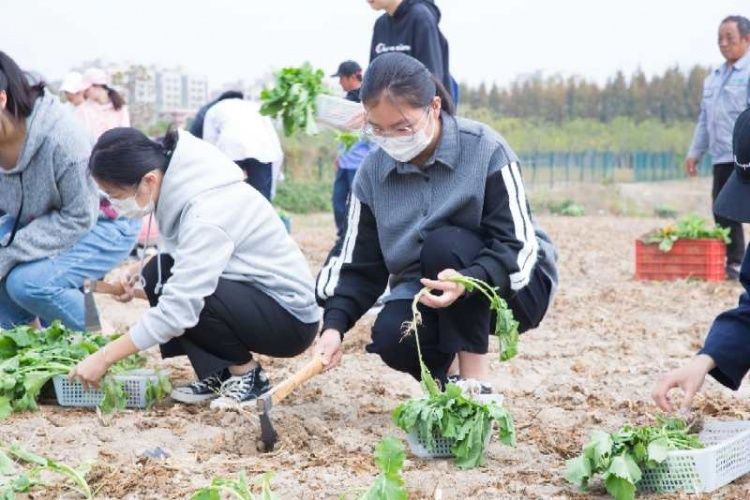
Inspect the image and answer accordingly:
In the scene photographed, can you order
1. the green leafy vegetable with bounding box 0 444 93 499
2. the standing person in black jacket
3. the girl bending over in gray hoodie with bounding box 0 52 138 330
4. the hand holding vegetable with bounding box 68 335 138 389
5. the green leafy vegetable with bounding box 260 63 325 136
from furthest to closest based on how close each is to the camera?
the green leafy vegetable with bounding box 260 63 325 136 → the standing person in black jacket → the girl bending over in gray hoodie with bounding box 0 52 138 330 → the hand holding vegetable with bounding box 68 335 138 389 → the green leafy vegetable with bounding box 0 444 93 499

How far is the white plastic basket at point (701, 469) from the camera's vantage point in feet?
9.86

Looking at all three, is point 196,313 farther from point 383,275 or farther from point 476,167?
point 476,167

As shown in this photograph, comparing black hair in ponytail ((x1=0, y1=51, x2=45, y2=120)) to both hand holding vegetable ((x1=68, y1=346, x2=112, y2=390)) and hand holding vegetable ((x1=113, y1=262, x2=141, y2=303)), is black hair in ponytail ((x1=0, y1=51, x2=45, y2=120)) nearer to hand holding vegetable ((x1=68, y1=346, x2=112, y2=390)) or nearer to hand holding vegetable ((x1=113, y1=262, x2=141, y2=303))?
hand holding vegetable ((x1=113, y1=262, x2=141, y2=303))

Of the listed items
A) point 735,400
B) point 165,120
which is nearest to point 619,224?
point 165,120

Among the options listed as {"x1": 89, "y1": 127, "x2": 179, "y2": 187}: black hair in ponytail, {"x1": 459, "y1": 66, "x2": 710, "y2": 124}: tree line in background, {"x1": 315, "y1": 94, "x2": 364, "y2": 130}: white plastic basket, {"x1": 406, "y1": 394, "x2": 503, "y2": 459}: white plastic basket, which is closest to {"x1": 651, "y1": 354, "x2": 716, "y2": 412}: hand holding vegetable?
{"x1": 406, "y1": 394, "x2": 503, "y2": 459}: white plastic basket

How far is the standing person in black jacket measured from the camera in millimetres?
5973

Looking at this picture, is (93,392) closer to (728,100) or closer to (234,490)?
(234,490)

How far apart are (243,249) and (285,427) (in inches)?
29.0

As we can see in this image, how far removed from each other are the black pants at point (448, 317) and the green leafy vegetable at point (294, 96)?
3.08 metres

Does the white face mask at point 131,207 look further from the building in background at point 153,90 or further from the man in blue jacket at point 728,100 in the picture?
the building in background at point 153,90

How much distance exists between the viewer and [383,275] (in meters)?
4.19

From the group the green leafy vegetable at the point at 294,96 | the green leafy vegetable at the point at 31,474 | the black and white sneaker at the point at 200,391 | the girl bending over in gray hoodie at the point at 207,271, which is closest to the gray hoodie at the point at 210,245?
the girl bending over in gray hoodie at the point at 207,271

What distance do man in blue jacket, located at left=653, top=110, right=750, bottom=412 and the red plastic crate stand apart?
5.13m

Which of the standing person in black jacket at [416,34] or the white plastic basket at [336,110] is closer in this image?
the standing person in black jacket at [416,34]
